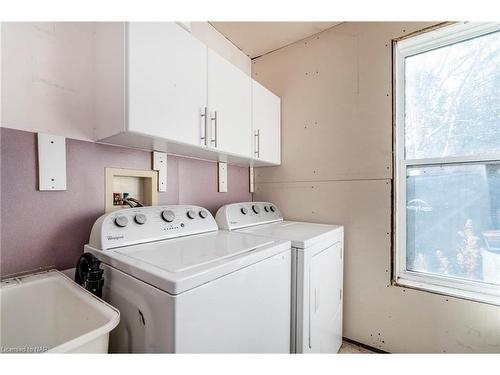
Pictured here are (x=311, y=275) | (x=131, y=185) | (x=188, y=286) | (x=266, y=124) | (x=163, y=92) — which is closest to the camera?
(x=188, y=286)

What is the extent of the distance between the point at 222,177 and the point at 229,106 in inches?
24.4

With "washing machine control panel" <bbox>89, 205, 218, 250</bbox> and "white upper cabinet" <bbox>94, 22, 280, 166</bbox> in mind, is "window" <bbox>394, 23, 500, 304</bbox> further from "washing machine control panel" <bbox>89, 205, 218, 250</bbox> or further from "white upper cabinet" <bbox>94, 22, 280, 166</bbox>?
"washing machine control panel" <bbox>89, 205, 218, 250</bbox>

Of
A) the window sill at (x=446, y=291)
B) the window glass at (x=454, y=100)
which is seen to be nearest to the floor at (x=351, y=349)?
the window sill at (x=446, y=291)

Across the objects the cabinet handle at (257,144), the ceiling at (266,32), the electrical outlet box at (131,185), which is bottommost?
the electrical outlet box at (131,185)

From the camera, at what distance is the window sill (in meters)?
1.30

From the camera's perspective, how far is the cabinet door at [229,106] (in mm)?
1373

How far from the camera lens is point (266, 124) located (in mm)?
1902

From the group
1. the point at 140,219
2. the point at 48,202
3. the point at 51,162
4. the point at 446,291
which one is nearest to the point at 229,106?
the point at 140,219

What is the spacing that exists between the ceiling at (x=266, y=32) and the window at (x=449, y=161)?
0.70 meters

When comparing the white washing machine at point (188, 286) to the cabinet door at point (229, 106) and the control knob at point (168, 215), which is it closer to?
the control knob at point (168, 215)

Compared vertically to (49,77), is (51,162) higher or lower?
lower

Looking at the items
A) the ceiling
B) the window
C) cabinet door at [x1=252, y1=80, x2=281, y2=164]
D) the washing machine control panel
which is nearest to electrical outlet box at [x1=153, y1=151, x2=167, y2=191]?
the washing machine control panel

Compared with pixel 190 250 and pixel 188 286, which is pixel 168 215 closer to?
pixel 190 250
